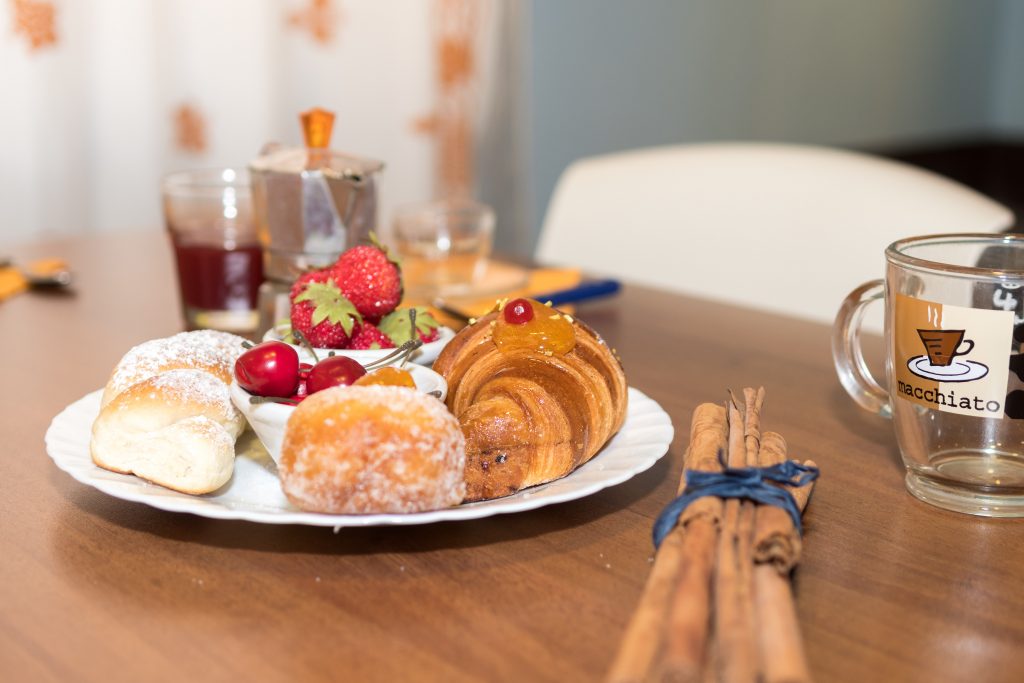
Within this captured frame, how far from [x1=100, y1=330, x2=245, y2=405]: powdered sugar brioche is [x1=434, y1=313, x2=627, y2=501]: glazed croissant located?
6.6 inches

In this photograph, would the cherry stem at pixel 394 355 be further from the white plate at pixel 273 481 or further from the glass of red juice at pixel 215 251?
the glass of red juice at pixel 215 251

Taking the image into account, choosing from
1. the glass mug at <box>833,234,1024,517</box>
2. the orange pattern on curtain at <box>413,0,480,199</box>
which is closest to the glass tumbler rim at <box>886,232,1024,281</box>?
the glass mug at <box>833,234,1024,517</box>

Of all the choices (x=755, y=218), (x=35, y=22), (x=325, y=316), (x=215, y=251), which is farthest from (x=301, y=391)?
(x=35, y=22)

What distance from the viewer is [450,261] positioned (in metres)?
1.47

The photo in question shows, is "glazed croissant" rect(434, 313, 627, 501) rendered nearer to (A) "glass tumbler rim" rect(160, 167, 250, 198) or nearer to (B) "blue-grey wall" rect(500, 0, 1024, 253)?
(A) "glass tumbler rim" rect(160, 167, 250, 198)

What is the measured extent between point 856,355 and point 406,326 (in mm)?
350

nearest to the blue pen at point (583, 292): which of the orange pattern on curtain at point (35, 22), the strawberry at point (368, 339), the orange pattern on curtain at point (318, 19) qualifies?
the strawberry at point (368, 339)

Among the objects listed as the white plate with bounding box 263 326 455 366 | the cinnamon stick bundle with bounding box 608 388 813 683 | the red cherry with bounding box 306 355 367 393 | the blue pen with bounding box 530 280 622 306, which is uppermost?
the red cherry with bounding box 306 355 367 393

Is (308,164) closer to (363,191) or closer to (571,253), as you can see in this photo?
(363,191)

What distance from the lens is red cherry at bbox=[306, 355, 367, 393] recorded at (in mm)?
725

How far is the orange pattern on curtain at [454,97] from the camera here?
3.25m

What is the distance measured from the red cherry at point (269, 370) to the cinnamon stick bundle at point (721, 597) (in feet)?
0.85

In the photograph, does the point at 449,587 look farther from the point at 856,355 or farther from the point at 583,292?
the point at 583,292

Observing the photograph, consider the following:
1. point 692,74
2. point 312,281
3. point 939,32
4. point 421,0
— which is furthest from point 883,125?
point 312,281
